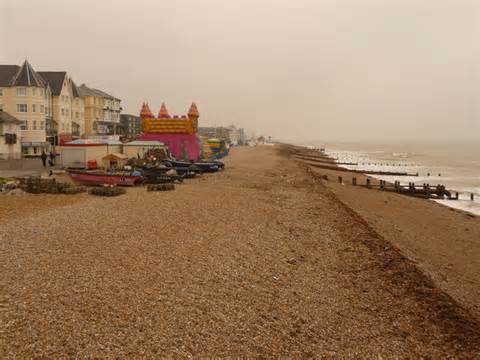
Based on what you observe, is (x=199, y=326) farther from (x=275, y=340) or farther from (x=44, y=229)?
(x=44, y=229)

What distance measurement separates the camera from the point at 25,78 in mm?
49156

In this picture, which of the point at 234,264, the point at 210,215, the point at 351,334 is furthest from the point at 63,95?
the point at 351,334

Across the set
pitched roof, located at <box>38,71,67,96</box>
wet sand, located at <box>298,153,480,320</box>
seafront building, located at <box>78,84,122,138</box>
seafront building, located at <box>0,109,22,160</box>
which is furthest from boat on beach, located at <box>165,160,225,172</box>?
seafront building, located at <box>78,84,122,138</box>

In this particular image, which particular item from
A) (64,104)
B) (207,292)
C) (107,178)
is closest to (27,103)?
(64,104)

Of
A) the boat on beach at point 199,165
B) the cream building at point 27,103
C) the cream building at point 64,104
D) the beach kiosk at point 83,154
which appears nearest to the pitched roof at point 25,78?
the cream building at point 27,103

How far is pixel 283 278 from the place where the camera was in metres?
9.86

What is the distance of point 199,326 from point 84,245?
5644mm

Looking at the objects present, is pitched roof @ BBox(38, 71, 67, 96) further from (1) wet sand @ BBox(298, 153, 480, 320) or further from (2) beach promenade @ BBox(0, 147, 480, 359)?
(1) wet sand @ BBox(298, 153, 480, 320)

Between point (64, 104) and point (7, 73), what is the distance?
1015cm

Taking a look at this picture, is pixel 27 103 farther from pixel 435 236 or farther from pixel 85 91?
pixel 435 236

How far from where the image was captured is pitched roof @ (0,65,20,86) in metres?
48.8

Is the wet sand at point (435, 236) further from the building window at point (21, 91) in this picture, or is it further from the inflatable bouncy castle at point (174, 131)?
the building window at point (21, 91)

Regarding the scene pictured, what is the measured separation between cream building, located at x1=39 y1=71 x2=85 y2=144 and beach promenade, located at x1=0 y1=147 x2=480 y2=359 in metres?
48.5

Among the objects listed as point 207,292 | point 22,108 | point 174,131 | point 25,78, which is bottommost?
point 207,292
